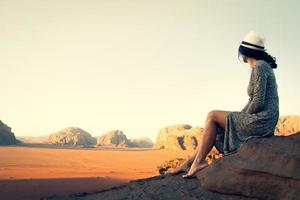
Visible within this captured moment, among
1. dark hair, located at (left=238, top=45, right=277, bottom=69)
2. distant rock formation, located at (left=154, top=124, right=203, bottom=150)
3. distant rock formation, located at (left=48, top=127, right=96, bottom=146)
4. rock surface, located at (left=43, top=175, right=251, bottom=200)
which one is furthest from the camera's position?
distant rock formation, located at (left=48, top=127, right=96, bottom=146)

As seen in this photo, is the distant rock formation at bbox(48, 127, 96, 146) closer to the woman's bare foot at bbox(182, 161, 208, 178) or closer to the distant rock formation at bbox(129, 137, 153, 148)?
the distant rock formation at bbox(129, 137, 153, 148)

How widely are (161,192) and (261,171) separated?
1.27m

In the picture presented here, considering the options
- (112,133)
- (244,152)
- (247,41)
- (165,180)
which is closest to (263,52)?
(247,41)

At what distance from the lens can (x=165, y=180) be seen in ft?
16.2

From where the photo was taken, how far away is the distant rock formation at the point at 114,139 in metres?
52.6

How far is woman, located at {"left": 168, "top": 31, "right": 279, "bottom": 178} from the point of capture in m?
4.25

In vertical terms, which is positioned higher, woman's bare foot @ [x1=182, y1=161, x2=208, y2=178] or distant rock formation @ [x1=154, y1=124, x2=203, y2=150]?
woman's bare foot @ [x1=182, y1=161, x2=208, y2=178]

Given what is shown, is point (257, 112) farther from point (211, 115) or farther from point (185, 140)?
point (185, 140)

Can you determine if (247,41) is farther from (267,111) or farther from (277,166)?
(277,166)

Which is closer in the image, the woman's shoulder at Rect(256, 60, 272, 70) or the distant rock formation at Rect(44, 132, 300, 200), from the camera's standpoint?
the distant rock formation at Rect(44, 132, 300, 200)

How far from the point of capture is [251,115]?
425cm

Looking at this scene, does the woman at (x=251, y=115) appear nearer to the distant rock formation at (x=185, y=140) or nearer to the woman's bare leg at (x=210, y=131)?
the woman's bare leg at (x=210, y=131)

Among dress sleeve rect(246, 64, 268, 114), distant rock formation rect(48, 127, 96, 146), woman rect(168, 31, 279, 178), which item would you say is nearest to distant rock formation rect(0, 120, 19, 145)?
distant rock formation rect(48, 127, 96, 146)

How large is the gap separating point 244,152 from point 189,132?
3107cm
